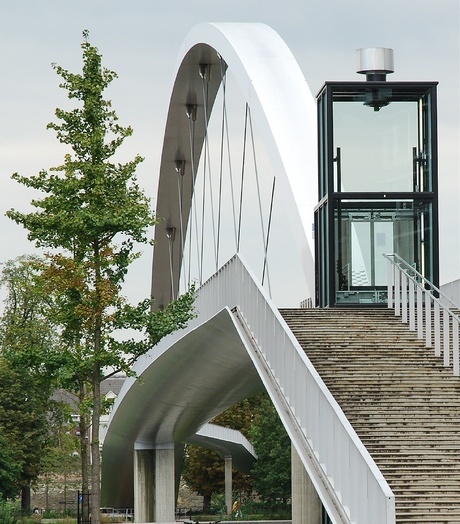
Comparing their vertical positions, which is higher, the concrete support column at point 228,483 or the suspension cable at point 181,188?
the suspension cable at point 181,188

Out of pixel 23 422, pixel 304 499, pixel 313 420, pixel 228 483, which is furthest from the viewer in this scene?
pixel 228 483

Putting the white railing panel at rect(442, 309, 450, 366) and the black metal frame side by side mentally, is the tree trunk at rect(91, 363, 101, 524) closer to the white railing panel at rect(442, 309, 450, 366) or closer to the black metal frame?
the black metal frame

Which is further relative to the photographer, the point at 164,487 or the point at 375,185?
the point at 164,487

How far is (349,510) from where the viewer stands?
43.9 ft

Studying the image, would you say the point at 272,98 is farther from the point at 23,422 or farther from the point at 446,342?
the point at 23,422

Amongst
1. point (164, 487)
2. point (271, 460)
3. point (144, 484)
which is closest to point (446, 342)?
point (164, 487)

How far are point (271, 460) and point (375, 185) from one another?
45.4 metres

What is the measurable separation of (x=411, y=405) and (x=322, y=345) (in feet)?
8.59

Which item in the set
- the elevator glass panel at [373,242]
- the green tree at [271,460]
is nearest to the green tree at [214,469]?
the green tree at [271,460]

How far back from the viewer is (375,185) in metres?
23.5

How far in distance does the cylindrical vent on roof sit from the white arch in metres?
3.33

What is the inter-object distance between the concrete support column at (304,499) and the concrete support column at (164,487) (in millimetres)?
27597

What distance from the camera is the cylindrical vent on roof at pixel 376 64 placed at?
2405 cm

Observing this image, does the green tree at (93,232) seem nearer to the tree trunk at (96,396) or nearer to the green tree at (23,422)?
the tree trunk at (96,396)
